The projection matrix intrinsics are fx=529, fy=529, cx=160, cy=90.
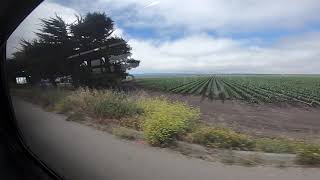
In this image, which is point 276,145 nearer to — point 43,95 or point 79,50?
point 79,50

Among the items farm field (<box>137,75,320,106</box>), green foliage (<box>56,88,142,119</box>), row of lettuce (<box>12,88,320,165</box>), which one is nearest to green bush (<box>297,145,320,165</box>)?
row of lettuce (<box>12,88,320,165</box>)

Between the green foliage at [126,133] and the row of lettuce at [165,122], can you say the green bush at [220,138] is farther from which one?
the green foliage at [126,133]

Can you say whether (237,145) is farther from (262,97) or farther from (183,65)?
(183,65)

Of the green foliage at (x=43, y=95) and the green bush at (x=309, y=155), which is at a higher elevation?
the green foliage at (x=43, y=95)

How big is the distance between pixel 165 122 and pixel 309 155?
52 cm

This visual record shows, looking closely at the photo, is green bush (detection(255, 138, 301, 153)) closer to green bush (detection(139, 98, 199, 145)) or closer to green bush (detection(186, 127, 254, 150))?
green bush (detection(186, 127, 254, 150))

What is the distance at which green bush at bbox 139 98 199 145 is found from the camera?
1601 millimetres

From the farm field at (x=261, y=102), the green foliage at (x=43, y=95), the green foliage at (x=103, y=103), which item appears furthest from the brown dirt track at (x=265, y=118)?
the green foliage at (x=43, y=95)

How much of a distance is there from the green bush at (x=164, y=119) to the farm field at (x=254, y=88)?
0.19 ft

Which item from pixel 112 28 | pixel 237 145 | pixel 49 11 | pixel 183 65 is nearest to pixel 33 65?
pixel 49 11

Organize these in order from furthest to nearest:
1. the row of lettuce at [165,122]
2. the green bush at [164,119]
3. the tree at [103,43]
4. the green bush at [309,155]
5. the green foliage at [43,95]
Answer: the green foliage at [43,95]
the tree at [103,43]
the green bush at [164,119]
the row of lettuce at [165,122]
the green bush at [309,155]

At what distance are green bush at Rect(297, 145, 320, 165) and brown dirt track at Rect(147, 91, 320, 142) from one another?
2 cm

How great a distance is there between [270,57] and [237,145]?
0.26 metres

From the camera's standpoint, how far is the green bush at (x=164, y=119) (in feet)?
5.25
